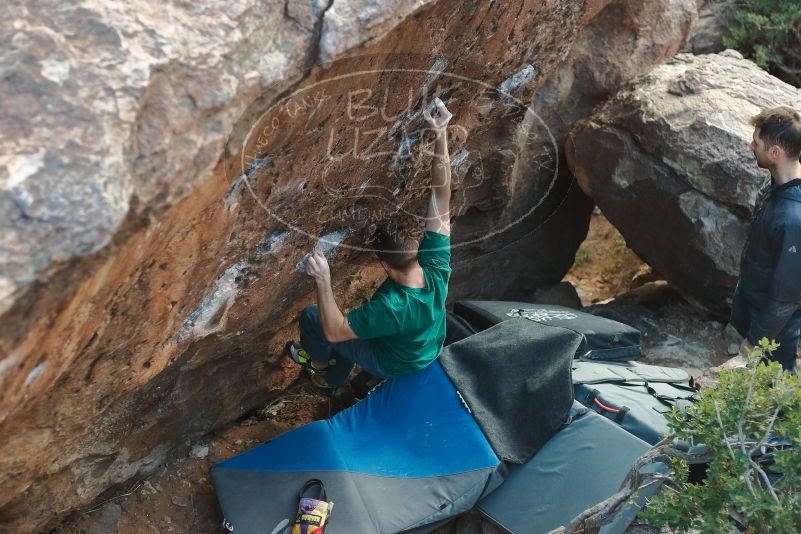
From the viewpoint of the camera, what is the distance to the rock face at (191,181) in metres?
2.10

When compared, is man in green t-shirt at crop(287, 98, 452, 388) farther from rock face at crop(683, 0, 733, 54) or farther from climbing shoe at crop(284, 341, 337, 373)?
rock face at crop(683, 0, 733, 54)

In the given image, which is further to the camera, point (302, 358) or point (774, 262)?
point (302, 358)

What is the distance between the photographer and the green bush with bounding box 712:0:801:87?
7.41m

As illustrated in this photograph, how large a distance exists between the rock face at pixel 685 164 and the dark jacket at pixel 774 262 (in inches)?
33.8

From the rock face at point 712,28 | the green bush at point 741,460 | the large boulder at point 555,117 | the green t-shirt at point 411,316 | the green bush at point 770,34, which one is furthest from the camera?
the rock face at point 712,28

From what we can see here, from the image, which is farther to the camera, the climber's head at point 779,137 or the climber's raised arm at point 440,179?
the climber's head at point 779,137

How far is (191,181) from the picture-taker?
237 centimetres

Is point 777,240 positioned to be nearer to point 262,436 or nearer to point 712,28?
point 262,436

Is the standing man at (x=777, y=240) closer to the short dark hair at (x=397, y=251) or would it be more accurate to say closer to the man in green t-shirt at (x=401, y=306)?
the man in green t-shirt at (x=401, y=306)

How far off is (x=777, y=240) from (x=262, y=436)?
2.94 metres

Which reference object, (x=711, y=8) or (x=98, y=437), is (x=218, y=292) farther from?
(x=711, y=8)

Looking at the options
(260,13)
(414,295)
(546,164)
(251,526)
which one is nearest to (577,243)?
(546,164)

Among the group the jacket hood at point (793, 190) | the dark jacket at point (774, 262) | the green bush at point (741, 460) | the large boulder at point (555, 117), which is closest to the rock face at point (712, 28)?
the large boulder at point (555, 117)

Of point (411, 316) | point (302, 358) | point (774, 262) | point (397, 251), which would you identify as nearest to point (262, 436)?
point (302, 358)
